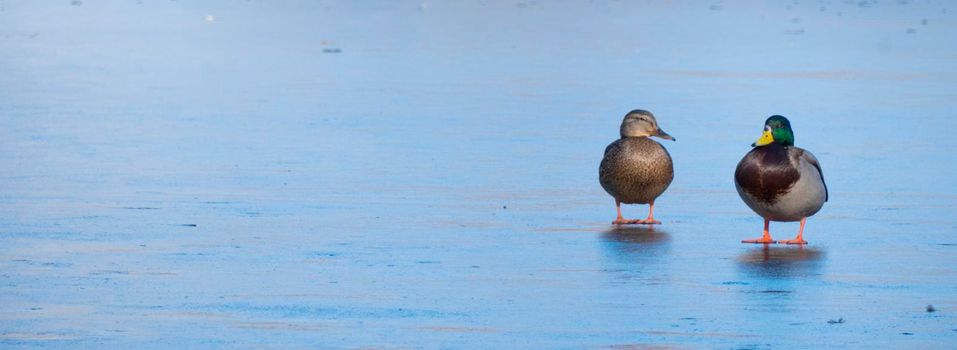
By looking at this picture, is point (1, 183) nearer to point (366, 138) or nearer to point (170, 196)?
point (170, 196)

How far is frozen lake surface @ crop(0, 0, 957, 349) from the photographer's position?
24.7ft

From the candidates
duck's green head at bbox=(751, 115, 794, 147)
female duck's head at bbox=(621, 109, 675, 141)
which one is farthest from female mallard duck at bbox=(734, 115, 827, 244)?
female duck's head at bbox=(621, 109, 675, 141)

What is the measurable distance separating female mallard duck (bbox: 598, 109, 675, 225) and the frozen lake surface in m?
0.18

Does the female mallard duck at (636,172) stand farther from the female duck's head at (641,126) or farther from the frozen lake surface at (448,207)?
the frozen lake surface at (448,207)

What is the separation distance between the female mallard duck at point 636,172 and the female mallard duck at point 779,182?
69 centimetres

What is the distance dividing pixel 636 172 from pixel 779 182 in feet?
3.39

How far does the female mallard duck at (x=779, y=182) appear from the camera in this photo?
32.2 ft

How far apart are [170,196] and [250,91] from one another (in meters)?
8.99

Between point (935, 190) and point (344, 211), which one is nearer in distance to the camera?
point (344, 211)

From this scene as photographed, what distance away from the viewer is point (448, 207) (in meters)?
11.0

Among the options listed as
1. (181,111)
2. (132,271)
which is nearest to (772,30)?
(181,111)

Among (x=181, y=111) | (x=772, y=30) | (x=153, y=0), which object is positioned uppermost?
(x=181, y=111)

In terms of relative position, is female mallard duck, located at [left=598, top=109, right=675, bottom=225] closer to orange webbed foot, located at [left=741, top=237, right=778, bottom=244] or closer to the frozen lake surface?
the frozen lake surface

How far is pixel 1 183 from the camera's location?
469 inches
